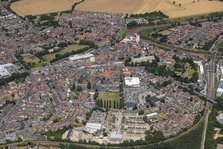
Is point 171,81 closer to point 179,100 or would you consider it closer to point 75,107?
point 179,100

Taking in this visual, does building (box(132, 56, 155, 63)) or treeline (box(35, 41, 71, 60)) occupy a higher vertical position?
treeline (box(35, 41, 71, 60))

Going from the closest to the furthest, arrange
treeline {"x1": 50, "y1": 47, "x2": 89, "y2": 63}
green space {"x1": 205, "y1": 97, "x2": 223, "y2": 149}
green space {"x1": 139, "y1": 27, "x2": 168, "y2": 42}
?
1. green space {"x1": 205, "y1": 97, "x2": 223, "y2": 149}
2. treeline {"x1": 50, "y1": 47, "x2": 89, "y2": 63}
3. green space {"x1": 139, "y1": 27, "x2": 168, "y2": 42}

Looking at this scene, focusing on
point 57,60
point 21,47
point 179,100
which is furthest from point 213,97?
point 21,47

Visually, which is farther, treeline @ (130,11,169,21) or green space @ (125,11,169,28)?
treeline @ (130,11,169,21)

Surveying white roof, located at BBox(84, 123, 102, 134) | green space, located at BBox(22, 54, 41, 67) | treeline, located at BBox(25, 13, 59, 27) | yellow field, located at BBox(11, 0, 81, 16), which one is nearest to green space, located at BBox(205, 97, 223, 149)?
white roof, located at BBox(84, 123, 102, 134)

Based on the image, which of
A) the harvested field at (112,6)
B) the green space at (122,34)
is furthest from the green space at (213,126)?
the harvested field at (112,6)

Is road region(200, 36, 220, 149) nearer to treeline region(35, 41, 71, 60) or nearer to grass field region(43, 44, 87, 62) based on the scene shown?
grass field region(43, 44, 87, 62)
